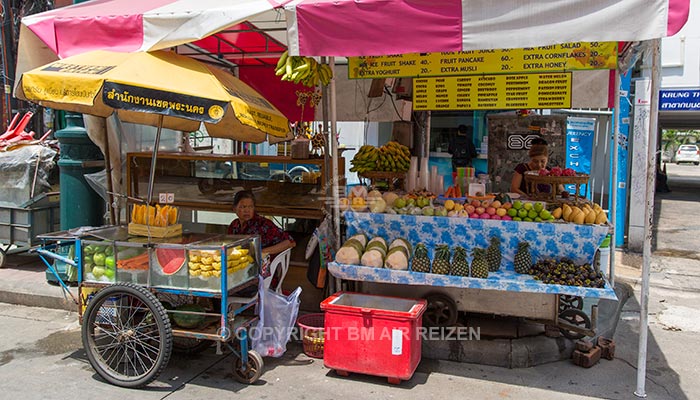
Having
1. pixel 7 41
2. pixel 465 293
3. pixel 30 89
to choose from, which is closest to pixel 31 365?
pixel 30 89

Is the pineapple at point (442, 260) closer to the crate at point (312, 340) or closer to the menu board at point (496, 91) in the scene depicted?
the crate at point (312, 340)

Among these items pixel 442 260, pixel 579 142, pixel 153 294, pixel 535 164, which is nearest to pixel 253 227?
pixel 153 294

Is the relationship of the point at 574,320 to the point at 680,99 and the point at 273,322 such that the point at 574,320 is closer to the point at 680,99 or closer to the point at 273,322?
the point at 273,322

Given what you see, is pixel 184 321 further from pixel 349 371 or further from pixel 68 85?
pixel 68 85

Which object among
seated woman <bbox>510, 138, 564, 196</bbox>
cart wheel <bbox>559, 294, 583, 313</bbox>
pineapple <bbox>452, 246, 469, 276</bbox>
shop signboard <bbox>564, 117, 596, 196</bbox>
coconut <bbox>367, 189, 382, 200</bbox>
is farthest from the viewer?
shop signboard <bbox>564, 117, 596, 196</bbox>

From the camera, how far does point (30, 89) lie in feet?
13.8

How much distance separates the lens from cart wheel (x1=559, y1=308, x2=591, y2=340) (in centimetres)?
498

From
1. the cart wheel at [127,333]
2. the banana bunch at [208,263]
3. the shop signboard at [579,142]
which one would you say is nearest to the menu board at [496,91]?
the banana bunch at [208,263]

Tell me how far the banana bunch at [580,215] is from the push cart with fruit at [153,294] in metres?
2.73

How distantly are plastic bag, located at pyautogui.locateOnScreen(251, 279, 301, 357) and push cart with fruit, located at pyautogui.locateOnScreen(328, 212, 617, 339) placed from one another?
20.5 inches

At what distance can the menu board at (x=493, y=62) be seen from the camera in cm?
495

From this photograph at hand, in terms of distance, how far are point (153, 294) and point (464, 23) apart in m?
3.16

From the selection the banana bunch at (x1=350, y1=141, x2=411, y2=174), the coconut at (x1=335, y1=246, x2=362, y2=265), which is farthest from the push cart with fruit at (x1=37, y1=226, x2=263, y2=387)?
the banana bunch at (x1=350, y1=141, x2=411, y2=174)

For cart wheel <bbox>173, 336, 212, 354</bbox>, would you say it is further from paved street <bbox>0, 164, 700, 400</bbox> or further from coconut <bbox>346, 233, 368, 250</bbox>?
coconut <bbox>346, 233, 368, 250</bbox>
